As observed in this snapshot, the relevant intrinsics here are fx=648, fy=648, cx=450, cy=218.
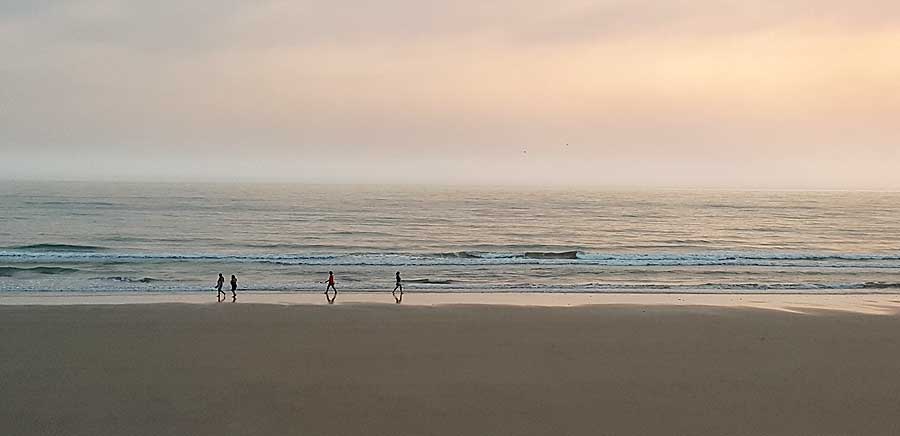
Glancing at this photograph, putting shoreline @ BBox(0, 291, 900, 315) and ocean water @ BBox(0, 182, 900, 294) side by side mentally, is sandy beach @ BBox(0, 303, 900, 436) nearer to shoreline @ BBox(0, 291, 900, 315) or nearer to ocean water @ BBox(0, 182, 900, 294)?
shoreline @ BBox(0, 291, 900, 315)

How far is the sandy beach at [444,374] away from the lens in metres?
8.58

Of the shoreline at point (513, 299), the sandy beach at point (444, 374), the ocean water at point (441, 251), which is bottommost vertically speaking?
the ocean water at point (441, 251)

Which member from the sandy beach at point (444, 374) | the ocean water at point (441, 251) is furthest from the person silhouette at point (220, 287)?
the sandy beach at point (444, 374)

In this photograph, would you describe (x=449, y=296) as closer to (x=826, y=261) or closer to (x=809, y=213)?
(x=826, y=261)

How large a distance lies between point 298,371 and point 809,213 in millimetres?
76307

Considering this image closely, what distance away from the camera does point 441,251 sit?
37.1 metres

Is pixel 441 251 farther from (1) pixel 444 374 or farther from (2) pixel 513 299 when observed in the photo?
(1) pixel 444 374

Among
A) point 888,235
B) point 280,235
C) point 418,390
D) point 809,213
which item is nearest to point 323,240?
point 280,235

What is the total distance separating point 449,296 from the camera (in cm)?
2144

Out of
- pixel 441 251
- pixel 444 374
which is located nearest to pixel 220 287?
pixel 444 374

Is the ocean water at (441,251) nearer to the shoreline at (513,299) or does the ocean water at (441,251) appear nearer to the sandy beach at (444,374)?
the shoreline at (513,299)

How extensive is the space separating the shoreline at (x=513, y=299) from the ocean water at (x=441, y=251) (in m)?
1.20

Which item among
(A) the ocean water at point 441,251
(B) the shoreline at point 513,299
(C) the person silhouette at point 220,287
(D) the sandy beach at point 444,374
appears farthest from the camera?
(A) the ocean water at point 441,251

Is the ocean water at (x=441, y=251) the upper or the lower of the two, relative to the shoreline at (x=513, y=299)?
lower
